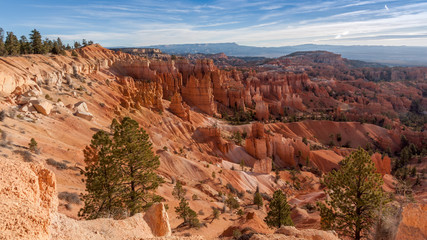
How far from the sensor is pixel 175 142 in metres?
37.1

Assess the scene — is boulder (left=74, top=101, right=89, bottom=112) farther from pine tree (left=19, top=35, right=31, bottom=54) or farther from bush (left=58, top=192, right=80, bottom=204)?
pine tree (left=19, top=35, right=31, bottom=54)

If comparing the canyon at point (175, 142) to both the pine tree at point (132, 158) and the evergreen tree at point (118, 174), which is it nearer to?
the evergreen tree at point (118, 174)

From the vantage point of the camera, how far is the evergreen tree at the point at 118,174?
12282mm

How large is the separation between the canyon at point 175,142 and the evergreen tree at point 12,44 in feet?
25.3

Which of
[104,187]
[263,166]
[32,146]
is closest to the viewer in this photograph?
[104,187]

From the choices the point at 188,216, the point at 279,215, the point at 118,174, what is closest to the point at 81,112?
the point at 188,216

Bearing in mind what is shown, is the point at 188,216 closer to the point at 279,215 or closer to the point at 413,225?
the point at 279,215

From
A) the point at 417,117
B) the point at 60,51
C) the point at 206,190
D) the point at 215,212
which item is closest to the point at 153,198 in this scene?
the point at 215,212

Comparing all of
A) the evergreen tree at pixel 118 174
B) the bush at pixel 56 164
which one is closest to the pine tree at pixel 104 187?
the evergreen tree at pixel 118 174

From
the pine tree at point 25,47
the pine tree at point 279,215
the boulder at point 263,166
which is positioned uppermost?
the pine tree at point 25,47

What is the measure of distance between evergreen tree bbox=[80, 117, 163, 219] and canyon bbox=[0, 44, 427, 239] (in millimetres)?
1767

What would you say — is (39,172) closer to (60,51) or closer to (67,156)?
(67,156)

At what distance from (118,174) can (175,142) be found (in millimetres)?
24347

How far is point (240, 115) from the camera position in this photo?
68.2 metres
